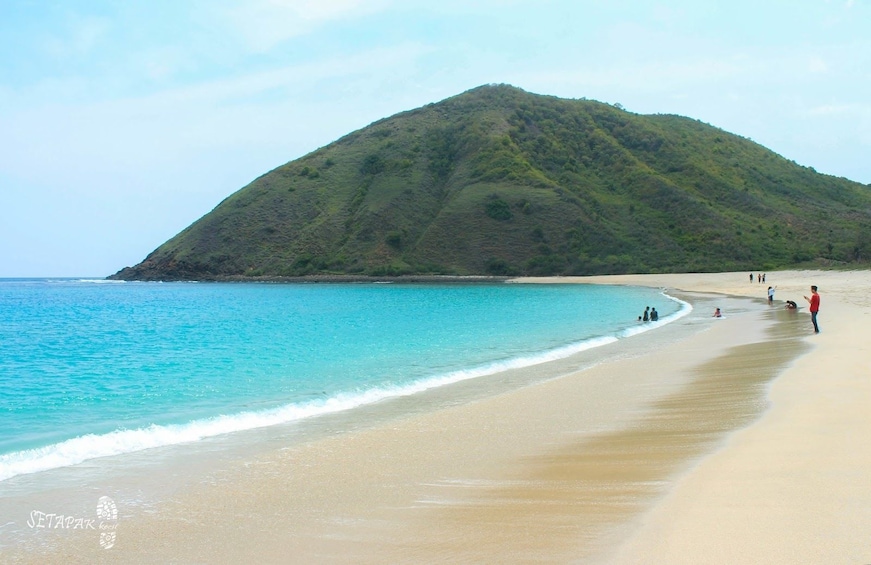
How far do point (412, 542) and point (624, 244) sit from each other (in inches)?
3871

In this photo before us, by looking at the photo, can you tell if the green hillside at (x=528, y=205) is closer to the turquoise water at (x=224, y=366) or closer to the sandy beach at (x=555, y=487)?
the turquoise water at (x=224, y=366)

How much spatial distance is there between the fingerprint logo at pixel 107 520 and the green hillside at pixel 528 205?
91.5 metres

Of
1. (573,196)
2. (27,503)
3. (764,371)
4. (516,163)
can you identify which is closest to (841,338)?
(764,371)

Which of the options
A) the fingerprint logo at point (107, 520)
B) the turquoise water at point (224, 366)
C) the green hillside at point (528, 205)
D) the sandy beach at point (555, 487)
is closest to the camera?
the sandy beach at point (555, 487)

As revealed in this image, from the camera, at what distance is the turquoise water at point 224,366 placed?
10.4 meters

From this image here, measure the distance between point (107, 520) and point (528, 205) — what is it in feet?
339

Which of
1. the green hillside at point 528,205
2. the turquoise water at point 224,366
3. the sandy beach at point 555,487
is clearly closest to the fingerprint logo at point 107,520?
the sandy beach at point 555,487

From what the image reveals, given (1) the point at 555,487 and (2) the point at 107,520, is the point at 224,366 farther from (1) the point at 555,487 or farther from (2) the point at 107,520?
(1) the point at 555,487

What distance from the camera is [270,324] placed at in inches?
1307

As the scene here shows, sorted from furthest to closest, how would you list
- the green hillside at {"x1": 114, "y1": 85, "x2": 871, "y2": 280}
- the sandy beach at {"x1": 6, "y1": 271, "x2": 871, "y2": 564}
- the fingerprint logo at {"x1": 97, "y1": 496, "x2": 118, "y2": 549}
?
the green hillside at {"x1": 114, "y1": 85, "x2": 871, "y2": 280} → the fingerprint logo at {"x1": 97, "y1": 496, "x2": 118, "y2": 549} → the sandy beach at {"x1": 6, "y1": 271, "x2": 871, "y2": 564}

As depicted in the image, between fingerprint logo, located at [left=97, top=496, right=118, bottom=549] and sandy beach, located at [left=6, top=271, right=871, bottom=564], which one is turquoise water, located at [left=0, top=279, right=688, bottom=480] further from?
sandy beach, located at [left=6, top=271, right=871, bottom=564]

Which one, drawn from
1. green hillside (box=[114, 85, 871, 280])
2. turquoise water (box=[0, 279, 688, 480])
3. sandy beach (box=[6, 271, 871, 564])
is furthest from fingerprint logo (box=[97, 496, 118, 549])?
green hillside (box=[114, 85, 871, 280])

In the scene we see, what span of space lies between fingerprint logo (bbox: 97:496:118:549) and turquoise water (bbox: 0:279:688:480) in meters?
2.05

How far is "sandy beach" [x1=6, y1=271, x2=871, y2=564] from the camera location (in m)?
4.89
